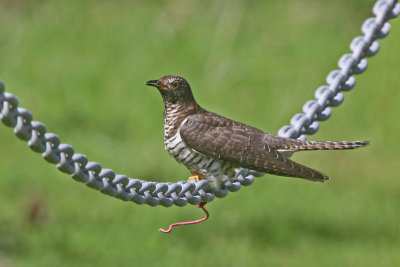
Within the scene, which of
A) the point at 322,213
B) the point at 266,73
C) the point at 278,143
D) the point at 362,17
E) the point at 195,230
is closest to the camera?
the point at 278,143

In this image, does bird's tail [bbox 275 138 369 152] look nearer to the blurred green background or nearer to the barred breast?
the barred breast

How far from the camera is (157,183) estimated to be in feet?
12.8

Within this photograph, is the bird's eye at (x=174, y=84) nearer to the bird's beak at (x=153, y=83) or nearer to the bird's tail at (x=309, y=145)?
the bird's beak at (x=153, y=83)

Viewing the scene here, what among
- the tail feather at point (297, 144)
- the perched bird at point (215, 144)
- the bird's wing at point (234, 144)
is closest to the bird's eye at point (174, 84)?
the perched bird at point (215, 144)

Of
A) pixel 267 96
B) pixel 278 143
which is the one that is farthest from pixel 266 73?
pixel 278 143

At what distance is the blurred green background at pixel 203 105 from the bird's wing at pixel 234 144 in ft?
6.73

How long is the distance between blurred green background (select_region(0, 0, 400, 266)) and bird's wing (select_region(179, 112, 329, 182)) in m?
2.05

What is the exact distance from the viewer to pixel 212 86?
31.6 ft

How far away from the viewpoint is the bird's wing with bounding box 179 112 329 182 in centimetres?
464

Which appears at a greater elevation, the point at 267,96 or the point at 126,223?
the point at 267,96

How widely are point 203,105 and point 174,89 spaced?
4214 millimetres

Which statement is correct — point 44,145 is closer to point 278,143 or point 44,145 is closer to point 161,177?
point 278,143

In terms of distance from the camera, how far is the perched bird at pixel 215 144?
4.68m

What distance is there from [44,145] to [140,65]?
672 centimetres
